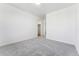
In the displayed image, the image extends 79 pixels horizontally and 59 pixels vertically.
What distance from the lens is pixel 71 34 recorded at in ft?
12.1

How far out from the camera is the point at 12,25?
3.79 meters

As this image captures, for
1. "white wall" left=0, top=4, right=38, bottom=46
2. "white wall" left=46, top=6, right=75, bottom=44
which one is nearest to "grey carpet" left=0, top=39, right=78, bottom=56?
"white wall" left=0, top=4, right=38, bottom=46

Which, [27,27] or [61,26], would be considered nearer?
[61,26]

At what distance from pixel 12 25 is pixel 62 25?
13.0 ft

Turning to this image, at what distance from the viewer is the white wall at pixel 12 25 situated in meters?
3.27

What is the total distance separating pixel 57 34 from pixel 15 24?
12.1 feet

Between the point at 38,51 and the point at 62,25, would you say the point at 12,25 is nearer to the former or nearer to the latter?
the point at 38,51

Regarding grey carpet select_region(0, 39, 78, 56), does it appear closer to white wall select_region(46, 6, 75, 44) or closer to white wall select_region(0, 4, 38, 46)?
white wall select_region(0, 4, 38, 46)

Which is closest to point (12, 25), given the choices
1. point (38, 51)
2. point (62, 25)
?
point (38, 51)

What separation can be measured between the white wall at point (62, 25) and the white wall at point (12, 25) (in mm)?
2476

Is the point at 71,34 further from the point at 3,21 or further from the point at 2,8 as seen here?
the point at 2,8

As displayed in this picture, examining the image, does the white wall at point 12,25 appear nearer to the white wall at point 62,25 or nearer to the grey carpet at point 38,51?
the grey carpet at point 38,51

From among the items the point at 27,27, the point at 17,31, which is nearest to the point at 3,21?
Result: the point at 17,31

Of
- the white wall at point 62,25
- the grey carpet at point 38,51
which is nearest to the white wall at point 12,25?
the grey carpet at point 38,51
